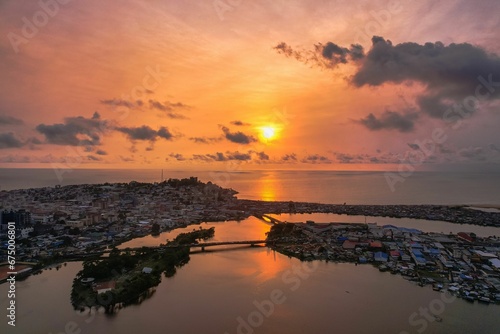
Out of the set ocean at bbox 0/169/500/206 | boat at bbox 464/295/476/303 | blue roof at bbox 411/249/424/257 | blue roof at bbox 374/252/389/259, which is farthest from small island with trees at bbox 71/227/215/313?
ocean at bbox 0/169/500/206

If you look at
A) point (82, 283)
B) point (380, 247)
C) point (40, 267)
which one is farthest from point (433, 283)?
point (40, 267)

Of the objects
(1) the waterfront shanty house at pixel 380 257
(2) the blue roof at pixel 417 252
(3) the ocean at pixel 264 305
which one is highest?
(2) the blue roof at pixel 417 252

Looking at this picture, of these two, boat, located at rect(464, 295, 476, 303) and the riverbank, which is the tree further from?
boat, located at rect(464, 295, 476, 303)

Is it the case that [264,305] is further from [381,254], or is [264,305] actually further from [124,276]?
[381,254]

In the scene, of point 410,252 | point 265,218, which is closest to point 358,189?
point 265,218

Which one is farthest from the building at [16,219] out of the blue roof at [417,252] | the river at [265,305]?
the blue roof at [417,252]

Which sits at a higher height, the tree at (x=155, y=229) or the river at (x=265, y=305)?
the tree at (x=155, y=229)

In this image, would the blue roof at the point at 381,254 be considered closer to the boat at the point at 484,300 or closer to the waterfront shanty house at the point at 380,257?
the waterfront shanty house at the point at 380,257
